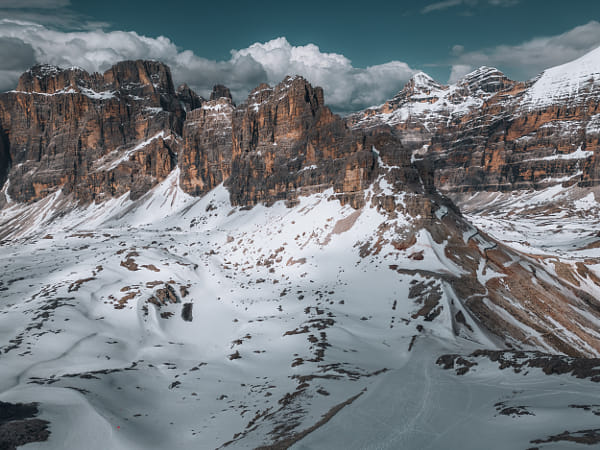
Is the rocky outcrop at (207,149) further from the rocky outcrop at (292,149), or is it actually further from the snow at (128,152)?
the snow at (128,152)

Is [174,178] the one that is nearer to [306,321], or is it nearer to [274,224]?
[274,224]

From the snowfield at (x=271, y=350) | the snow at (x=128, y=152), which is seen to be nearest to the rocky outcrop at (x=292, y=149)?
the snowfield at (x=271, y=350)

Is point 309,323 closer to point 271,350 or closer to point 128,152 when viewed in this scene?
point 271,350

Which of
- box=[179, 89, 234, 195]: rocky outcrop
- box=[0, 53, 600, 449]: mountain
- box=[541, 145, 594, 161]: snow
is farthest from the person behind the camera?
box=[541, 145, 594, 161]: snow

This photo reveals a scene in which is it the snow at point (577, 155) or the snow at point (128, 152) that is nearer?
the snow at point (577, 155)

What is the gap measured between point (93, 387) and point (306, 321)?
2133 cm

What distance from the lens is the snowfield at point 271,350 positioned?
15938 mm

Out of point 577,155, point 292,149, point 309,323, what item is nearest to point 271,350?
point 309,323

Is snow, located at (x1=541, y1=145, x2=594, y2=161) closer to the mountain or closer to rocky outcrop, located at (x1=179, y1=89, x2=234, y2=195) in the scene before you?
the mountain

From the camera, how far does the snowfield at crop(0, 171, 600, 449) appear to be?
1594 cm

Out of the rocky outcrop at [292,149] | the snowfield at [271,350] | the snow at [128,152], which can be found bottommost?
the snowfield at [271,350]

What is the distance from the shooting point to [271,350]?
1319 inches

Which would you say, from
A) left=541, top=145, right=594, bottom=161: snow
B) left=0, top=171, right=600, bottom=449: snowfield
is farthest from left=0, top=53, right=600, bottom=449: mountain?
left=541, top=145, right=594, bottom=161: snow

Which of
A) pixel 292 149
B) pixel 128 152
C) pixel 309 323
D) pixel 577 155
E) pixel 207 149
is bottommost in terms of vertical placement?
pixel 309 323
